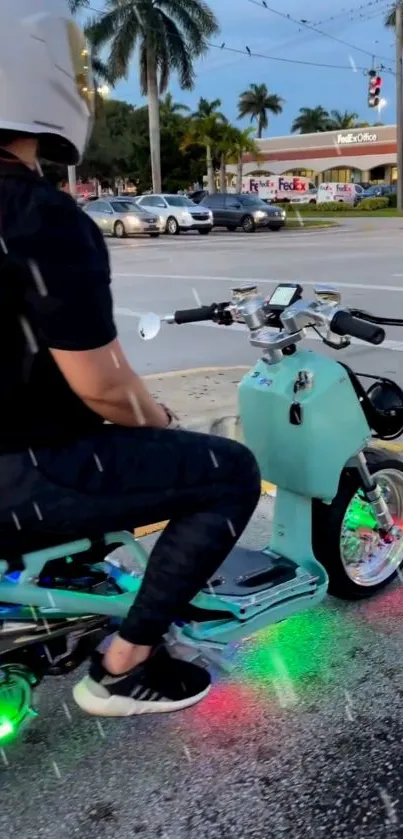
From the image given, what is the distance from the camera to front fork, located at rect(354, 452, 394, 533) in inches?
119

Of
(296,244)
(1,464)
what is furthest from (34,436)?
(296,244)

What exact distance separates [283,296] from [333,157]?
239 feet

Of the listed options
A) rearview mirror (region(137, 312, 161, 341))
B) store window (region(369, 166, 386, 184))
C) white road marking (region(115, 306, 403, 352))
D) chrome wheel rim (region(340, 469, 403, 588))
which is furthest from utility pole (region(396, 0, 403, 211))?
rearview mirror (region(137, 312, 161, 341))

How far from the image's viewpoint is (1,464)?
197 centimetres

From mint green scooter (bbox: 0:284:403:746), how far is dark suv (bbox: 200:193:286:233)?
2812 cm

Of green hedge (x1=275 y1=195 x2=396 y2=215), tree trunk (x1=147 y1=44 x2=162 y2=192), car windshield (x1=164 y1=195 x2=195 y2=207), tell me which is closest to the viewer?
car windshield (x1=164 y1=195 x2=195 y2=207)

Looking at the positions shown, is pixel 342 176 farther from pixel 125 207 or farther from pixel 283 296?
pixel 283 296

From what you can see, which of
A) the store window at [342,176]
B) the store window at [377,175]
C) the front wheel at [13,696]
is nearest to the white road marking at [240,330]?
the front wheel at [13,696]

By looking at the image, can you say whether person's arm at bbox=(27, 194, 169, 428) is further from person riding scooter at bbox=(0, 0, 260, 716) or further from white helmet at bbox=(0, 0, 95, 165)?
white helmet at bbox=(0, 0, 95, 165)

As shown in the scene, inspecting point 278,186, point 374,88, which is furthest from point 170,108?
point 374,88

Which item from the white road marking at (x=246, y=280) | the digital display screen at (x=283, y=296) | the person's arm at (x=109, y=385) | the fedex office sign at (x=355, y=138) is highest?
the fedex office sign at (x=355, y=138)

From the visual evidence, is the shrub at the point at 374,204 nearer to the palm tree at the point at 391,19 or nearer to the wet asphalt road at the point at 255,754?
the palm tree at the point at 391,19

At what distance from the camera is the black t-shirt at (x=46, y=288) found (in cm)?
176

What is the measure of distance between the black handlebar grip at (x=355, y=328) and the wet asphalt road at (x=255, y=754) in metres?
1.13
